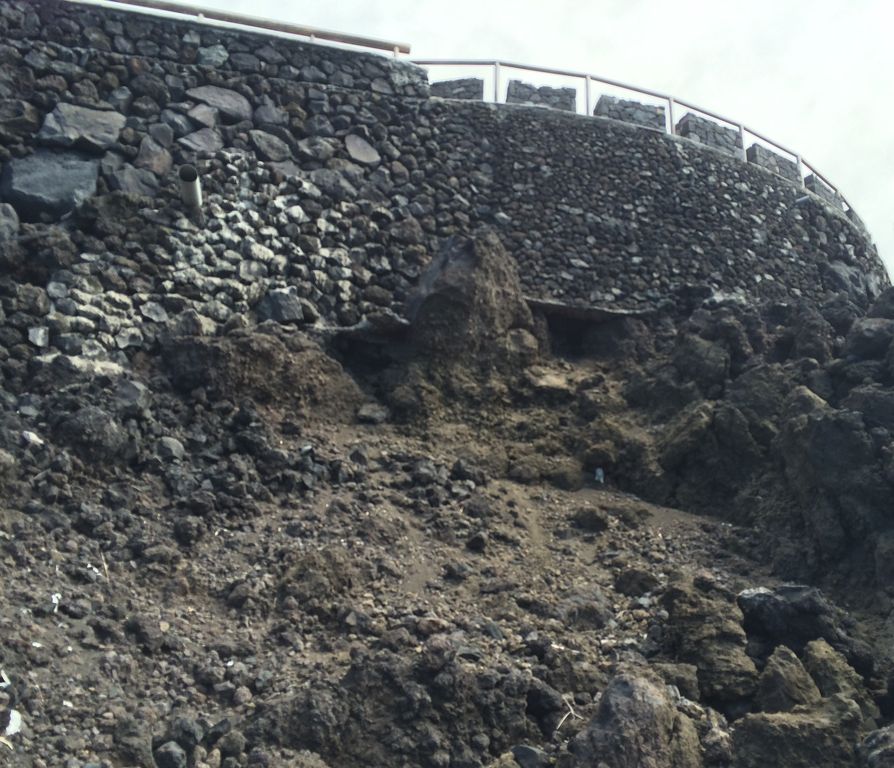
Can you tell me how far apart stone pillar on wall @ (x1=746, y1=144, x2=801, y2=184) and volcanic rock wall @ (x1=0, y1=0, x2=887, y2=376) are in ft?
2.87

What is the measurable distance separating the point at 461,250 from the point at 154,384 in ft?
10.3

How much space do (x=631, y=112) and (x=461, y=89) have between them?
6.97 ft

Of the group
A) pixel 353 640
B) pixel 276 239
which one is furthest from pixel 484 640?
pixel 276 239

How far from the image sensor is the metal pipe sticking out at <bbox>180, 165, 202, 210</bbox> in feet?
35.4

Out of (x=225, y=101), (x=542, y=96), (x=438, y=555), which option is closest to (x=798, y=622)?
(x=438, y=555)

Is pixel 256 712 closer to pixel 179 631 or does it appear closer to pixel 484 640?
pixel 179 631

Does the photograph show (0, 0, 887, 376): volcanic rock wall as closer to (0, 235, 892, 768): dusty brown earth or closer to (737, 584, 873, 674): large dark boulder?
(0, 235, 892, 768): dusty brown earth

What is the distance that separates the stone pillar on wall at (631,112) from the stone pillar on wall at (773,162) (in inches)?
55.4

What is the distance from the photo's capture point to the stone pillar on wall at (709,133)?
1461cm

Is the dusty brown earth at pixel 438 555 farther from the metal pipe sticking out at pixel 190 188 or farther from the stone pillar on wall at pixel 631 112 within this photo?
the stone pillar on wall at pixel 631 112

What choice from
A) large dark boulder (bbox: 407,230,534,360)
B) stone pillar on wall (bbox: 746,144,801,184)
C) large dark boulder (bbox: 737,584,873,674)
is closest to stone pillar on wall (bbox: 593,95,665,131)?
stone pillar on wall (bbox: 746,144,801,184)

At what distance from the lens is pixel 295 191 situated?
1168 centimetres

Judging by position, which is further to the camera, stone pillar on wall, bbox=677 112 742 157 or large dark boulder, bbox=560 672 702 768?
stone pillar on wall, bbox=677 112 742 157

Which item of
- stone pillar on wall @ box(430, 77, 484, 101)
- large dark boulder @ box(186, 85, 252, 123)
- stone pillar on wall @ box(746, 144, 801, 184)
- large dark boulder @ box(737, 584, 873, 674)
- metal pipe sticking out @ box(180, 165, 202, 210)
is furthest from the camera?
stone pillar on wall @ box(746, 144, 801, 184)
